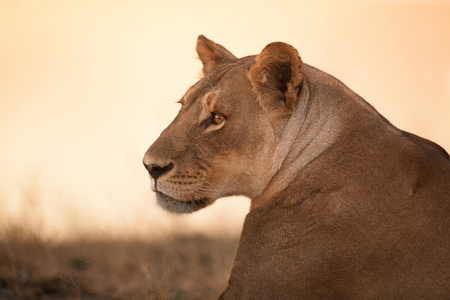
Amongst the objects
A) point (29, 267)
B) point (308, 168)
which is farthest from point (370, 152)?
point (29, 267)

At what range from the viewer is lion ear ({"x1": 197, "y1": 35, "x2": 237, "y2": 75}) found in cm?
453

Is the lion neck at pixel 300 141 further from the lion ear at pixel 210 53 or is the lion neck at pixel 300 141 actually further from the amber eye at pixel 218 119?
the lion ear at pixel 210 53

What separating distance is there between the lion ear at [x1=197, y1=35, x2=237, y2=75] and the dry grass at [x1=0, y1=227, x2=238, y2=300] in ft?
5.02

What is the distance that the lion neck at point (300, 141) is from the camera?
3576 mm

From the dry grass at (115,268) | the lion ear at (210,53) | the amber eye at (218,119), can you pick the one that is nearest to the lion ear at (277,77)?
the amber eye at (218,119)

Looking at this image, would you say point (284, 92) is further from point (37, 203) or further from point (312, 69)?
point (37, 203)

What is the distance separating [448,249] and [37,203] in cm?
459

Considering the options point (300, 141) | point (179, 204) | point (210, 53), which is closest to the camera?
point (300, 141)

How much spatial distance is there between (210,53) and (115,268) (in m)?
3.11

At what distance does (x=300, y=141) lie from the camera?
144 inches

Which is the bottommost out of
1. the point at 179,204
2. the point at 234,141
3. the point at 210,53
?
the point at 179,204

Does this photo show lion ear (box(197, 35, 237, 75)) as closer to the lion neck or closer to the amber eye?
the amber eye

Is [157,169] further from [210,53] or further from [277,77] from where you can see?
[210,53]

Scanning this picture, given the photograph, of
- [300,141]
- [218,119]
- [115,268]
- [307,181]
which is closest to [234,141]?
[218,119]
